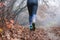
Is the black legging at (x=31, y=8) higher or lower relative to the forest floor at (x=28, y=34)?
higher

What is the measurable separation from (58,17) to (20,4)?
169 centimetres

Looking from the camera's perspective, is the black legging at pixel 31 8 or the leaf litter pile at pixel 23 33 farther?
the black legging at pixel 31 8

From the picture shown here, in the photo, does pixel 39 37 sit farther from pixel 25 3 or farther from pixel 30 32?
pixel 25 3

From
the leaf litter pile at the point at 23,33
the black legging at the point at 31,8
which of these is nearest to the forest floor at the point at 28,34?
the leaf litter pile at the point at 23,33

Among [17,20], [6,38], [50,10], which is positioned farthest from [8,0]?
[50,10]

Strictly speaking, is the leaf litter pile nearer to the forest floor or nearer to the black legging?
the forest floor

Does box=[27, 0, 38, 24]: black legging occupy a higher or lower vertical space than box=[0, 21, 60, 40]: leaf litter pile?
higher

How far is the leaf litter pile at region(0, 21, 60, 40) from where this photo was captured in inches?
272

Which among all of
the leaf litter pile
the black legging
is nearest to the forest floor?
the leaf litter pile

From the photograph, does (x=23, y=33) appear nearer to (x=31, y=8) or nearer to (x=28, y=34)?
(x=28, y=34)

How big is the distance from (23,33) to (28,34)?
16 cm

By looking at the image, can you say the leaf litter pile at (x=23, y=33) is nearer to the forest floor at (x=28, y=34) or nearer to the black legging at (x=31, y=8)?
the forest floor at (x=28, y=34)

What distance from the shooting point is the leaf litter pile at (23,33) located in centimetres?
690

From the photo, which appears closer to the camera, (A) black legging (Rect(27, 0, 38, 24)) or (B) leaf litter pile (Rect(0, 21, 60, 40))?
(B) leaf litter pile (Rect(0, 21, 60, 40))
